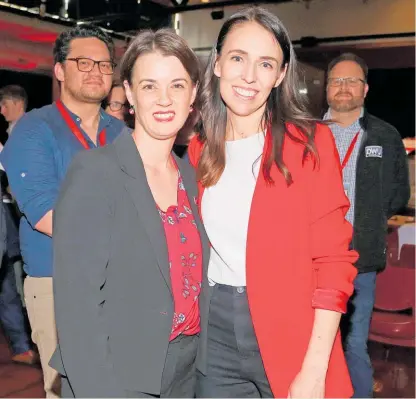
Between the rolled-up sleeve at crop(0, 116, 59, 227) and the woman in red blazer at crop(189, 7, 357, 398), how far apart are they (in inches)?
27.8

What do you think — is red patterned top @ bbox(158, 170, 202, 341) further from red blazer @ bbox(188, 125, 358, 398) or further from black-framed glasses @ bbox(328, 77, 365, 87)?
black-framed glasses @ bbox(328, 77, 365, 87)

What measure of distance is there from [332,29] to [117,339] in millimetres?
7470

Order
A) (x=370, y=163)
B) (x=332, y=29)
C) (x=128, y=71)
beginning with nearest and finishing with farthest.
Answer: (x=128, y=71) → (x=370, y=163) → (x=332, y=29)

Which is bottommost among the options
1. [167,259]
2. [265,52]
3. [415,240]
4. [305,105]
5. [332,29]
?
[415,240]

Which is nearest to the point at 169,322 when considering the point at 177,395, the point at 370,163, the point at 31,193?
the point at 177,395

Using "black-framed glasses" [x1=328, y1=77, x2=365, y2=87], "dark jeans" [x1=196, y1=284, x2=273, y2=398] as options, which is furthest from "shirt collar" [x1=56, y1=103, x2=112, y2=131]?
"black-framed glasses" [x1=328, y1=77, x2=365, y2=87]

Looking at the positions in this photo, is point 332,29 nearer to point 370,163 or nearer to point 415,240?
point 415,240

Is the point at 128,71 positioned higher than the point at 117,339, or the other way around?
the point at 128,71

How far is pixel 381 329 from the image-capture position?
4.34m

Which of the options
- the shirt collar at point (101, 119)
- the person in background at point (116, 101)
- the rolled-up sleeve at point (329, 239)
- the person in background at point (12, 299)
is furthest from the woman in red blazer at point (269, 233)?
the person in background at point (12, 299)

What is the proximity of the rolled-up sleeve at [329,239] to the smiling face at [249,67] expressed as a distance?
0.89 feet

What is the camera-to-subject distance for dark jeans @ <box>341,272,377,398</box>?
11.4 ft

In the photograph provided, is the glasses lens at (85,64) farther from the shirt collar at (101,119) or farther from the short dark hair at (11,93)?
the short dark hair at (11,93)

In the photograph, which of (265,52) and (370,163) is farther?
(370,163)
